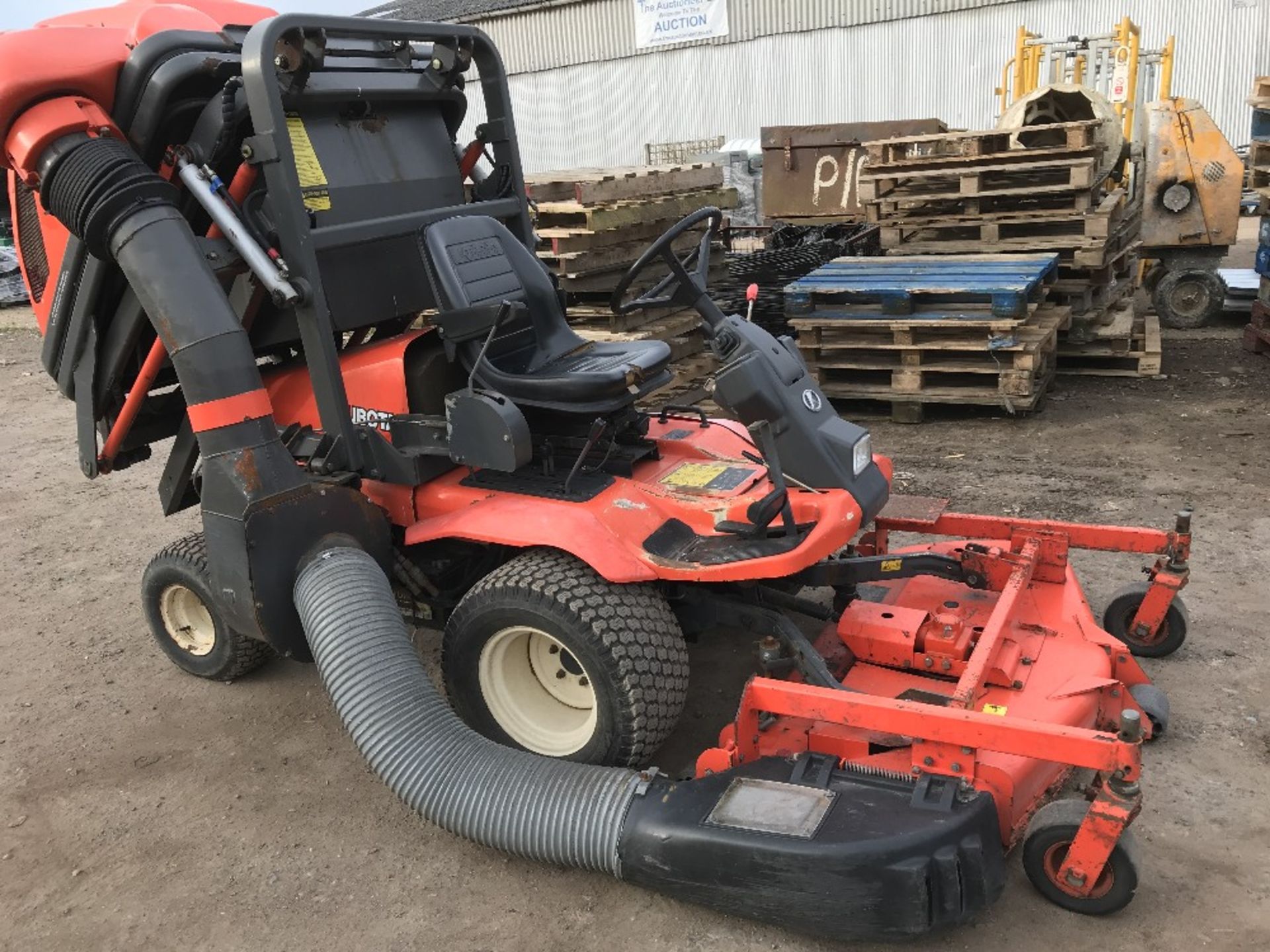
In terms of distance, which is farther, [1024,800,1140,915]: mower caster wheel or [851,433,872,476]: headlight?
[851,433,872,476]: headlight

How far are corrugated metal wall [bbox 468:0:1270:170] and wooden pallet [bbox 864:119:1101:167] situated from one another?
1469cm

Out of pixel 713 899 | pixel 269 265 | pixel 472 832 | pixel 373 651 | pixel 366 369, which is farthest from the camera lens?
pixel 366 369

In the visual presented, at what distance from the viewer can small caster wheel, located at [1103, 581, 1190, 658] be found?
4074 millimetres

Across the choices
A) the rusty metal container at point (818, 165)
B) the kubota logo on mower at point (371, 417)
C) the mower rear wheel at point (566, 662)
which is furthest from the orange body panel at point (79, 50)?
the rusty metal container at point (818, 165)

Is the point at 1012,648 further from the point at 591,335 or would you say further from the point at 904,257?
the point at 904,257

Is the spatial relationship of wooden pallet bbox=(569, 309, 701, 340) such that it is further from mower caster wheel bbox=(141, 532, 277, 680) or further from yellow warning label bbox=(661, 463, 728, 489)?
mower caster wheel bbox=(141, 532, 277, 680)

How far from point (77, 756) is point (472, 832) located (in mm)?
1873

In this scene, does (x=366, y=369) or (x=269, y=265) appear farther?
(x=366, y=369)

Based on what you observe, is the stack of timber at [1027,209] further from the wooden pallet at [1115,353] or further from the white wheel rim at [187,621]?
the white wheel rim at [187,621]

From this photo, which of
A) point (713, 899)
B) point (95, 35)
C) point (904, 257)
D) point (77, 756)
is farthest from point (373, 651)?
point (904, 257)

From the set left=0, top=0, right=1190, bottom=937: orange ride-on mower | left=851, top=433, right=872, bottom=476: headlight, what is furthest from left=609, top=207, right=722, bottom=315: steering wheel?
left=851, top=433, right=872, bottom=476: headlight

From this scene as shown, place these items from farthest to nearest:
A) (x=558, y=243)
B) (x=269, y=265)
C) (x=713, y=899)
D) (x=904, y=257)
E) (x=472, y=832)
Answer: (x=904, y=257) → (x=558, y=243) → (x=269, y=265) → (x=472, y=832) → (x=713, y=899)

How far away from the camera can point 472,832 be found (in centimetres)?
311

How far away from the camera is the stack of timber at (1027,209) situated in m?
7.59
